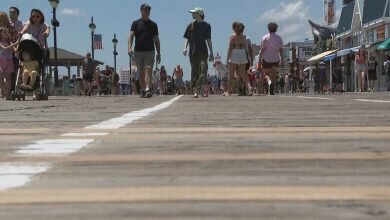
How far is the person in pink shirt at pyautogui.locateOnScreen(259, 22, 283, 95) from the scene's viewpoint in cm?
1711

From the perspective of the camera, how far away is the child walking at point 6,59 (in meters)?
13.9

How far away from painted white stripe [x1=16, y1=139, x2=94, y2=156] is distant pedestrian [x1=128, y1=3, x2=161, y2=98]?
10860mm

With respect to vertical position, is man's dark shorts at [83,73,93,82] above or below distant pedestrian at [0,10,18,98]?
below

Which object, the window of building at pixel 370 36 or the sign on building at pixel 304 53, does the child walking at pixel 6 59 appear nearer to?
the window of building at pixel 370 36

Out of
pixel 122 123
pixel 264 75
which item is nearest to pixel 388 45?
pixel 264 75

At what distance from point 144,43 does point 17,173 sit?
1212 cm

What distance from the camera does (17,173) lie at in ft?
8.53

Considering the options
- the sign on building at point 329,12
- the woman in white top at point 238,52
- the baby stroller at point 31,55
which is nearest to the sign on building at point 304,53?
the sign on building at point 329,12

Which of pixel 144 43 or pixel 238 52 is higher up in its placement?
pixel 144 43

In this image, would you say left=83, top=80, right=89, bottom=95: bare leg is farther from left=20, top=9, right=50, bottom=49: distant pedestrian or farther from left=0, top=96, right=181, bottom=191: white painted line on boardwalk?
left=0, top=96, right=181, bottom=191: white painted line on boardwalk

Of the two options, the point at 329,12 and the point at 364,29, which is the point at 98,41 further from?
the point at 329,12

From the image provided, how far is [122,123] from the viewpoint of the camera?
16.8 feet

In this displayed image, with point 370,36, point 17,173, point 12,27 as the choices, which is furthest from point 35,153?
point 370,36

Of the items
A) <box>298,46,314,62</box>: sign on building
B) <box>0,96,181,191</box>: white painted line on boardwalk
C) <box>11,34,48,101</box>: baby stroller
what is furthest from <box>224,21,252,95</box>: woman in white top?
<box>298,46,314,62</box>: sign on building
